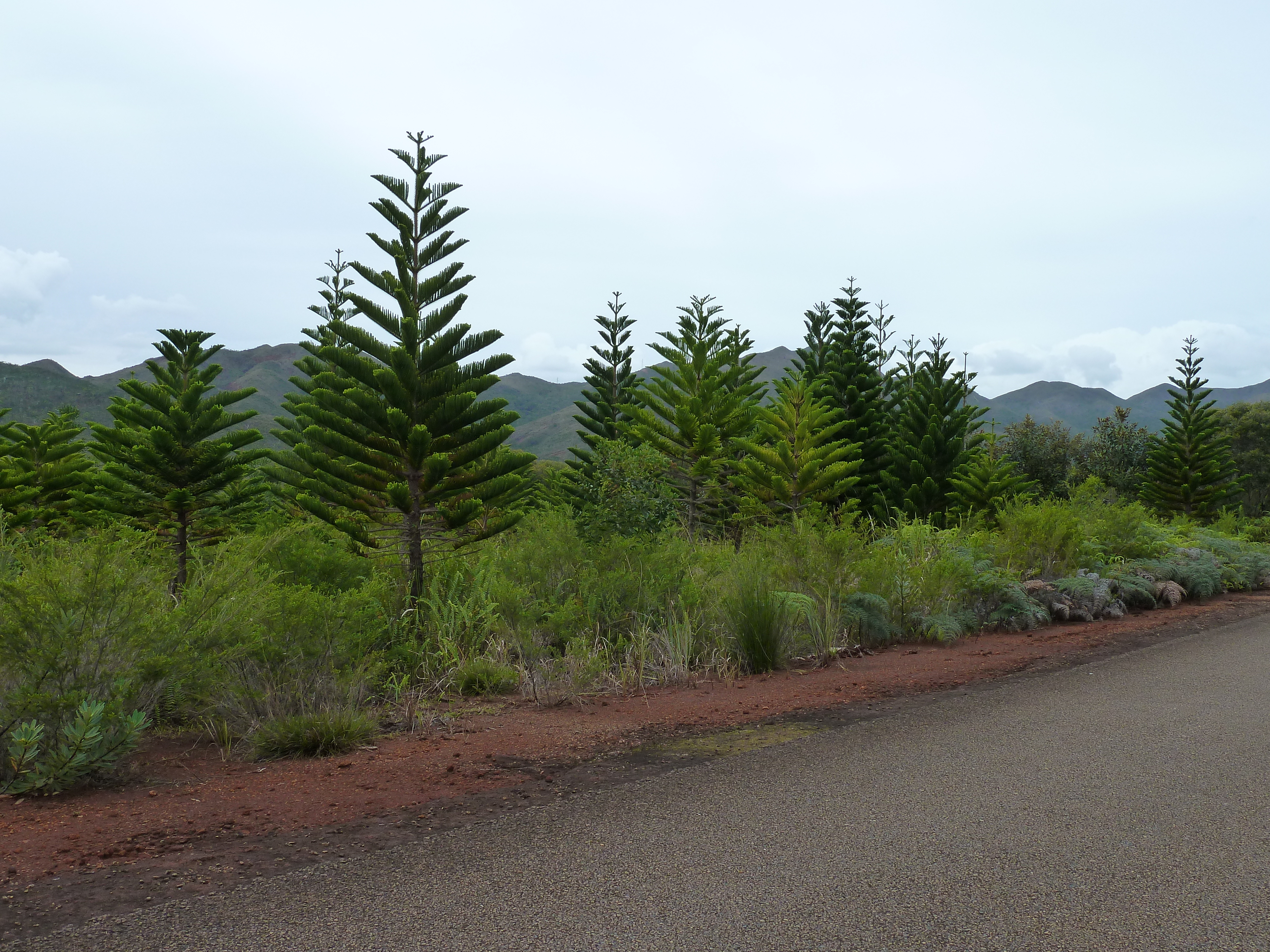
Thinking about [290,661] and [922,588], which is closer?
[290,661]

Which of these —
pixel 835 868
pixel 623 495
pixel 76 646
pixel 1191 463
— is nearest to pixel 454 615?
pixel 623 495

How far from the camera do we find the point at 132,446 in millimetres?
12500

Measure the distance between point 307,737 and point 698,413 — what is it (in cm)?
1755

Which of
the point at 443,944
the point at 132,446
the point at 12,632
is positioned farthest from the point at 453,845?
the point at 132,446

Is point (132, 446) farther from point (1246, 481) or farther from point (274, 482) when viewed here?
point (1246, 481)

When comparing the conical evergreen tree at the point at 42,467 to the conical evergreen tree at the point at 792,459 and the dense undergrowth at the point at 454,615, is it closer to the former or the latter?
the dense undergrowth at the point at 454,615

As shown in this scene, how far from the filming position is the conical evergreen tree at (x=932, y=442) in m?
24.0

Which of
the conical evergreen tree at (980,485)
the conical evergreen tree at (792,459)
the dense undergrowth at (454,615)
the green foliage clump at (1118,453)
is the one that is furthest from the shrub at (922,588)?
the green foliage clump at (1118,453)

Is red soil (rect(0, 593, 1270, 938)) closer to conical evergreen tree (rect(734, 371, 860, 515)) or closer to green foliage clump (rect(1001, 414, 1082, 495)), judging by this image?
conical evergreen tree (rect(734, 371, 860, 515))

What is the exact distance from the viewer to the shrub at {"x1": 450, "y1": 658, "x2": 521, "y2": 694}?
6816mm

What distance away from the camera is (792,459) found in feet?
69.6

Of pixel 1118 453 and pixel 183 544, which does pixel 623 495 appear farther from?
pixel 1118 453

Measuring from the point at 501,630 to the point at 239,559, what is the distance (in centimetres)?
212

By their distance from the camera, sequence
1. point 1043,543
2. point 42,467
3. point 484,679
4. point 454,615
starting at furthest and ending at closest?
1. point 42,467
2. point 1043,543
3. point 454,615
4. point 484,679
